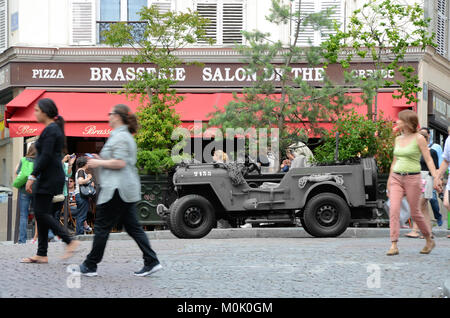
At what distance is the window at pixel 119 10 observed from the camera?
23594 millimetres

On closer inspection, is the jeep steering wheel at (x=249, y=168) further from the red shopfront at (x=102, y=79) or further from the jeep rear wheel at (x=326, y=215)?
the red shopfront at (x=102, y=79)

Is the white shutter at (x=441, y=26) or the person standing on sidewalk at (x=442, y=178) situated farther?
the white shutter at (x=441, y=26)

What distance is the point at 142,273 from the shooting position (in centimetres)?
745

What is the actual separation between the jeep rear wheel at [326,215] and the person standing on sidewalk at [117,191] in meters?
5.69

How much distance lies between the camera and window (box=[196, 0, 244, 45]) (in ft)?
78.8

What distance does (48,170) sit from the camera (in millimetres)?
8133

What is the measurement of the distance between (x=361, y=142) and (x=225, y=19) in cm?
980

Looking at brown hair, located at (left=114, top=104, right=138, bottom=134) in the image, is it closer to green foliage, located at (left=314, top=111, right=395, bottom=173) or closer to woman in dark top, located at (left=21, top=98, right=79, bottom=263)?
woman in dark top, located at (left=21, top=98, right=79, bottom=263)

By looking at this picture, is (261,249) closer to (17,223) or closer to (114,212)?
(114,212)

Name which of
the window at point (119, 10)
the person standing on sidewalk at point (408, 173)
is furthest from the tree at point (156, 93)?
the person standing on sidewalk at point (408, 173)

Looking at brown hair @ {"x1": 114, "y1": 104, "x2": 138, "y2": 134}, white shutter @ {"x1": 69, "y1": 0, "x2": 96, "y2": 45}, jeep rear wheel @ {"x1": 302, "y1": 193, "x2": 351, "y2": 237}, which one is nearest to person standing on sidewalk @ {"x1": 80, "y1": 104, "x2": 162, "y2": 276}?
brown hair @ {"x1": 114, "y1": 104, "x2": 138, "y2": 134}

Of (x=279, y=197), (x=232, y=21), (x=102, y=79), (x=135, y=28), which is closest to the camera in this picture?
(x=279, y=197)

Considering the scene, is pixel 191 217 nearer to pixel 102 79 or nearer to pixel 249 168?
pixel 249 168

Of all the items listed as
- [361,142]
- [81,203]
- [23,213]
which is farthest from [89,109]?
[361,142]
